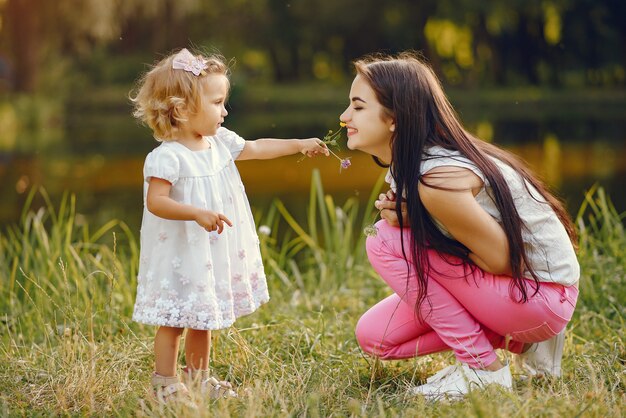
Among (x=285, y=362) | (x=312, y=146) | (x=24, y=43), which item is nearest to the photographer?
(x=312, y=146)

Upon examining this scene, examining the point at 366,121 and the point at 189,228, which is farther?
the point at 366,121

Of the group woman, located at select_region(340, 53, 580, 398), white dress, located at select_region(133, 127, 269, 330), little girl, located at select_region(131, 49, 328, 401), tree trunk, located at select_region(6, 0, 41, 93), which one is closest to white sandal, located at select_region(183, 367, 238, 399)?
little girl, located at select_region(131, 49, 328, 401)

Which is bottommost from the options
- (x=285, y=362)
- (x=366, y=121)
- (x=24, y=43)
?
(x=24, y=43)

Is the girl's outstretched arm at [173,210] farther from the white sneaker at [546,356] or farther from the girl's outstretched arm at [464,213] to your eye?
the white sneaker at [546,356]

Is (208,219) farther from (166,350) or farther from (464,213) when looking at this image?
(464,213)

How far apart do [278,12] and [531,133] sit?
14.5 metres

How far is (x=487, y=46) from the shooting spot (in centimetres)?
2500

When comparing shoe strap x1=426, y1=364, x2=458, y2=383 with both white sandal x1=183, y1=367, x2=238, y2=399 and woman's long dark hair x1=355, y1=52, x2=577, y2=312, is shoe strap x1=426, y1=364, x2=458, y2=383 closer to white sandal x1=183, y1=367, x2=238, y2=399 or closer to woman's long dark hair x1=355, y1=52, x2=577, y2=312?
woman's long dark hair x1=355, y1=52, x2=577, y2=312

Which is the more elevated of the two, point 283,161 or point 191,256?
point 191,256

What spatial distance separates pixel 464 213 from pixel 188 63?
82cm

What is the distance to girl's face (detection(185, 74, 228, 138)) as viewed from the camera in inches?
93.4

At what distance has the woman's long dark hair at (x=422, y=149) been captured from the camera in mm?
2357

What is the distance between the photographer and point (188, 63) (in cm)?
236

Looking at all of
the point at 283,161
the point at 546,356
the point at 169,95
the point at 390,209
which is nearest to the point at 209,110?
the point at 169,95
